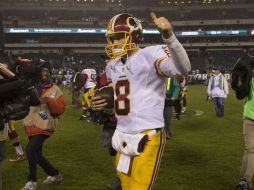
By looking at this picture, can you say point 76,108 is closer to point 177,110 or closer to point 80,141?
point 177,110

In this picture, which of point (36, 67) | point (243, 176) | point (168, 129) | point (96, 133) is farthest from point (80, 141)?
point (243, 176)

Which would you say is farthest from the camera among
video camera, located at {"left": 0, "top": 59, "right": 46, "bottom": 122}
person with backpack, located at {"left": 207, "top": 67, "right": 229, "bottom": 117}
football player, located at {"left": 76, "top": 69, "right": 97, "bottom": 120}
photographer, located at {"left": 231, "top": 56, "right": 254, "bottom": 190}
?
person with backpack, located at {"left": 207, "top": 67, "right": 229, "bottom": 117}

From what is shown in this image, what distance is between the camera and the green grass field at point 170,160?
5.82m

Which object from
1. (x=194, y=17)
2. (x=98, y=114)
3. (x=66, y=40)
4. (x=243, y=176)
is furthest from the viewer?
(x=194, y=17)

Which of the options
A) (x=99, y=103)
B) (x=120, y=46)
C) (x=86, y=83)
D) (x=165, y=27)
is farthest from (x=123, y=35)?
(x=86, y=83)

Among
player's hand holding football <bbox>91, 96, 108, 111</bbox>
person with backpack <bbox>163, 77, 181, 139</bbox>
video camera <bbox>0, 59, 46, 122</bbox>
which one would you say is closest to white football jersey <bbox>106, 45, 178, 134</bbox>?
player's hand holding football <bbox>91, 96, 108, 111</bbox>

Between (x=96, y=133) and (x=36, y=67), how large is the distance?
17.0 feet

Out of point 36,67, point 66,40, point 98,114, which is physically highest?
point 66,40

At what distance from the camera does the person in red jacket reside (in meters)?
5.26

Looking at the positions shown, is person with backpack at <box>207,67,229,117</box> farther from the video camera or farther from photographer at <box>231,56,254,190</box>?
the video camera

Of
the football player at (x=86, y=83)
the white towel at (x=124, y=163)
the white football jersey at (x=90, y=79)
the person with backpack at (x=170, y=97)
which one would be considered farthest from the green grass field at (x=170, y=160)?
the white towel at (x=124, y=163)

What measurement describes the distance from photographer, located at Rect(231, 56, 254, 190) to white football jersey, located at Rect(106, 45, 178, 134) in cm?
210

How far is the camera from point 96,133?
33.4ft

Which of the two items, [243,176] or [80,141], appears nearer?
[243,176]
